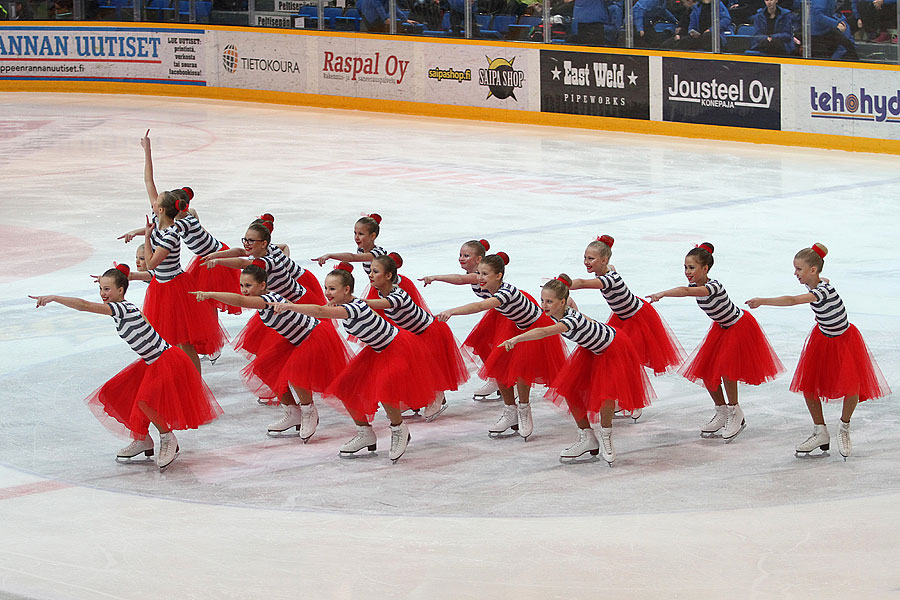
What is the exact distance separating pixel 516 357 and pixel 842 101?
11.2 metres

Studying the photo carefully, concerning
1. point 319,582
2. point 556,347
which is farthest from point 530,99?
point 319,582

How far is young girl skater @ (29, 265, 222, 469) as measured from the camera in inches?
246

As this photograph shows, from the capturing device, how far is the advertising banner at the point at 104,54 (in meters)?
24.7

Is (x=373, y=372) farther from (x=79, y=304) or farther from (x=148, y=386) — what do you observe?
(x=79, y=304)

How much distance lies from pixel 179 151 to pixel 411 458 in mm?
12483

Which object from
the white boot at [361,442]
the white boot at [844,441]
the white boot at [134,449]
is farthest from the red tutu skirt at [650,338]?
the white boot at [134,449]

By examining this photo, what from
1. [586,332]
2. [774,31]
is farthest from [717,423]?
[774,31]

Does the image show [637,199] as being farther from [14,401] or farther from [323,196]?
[14,401]

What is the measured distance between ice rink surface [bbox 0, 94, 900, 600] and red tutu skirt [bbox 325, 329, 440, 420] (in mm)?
302

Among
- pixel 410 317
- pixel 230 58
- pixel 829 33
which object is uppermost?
pixel 230 58

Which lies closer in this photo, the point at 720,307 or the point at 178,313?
the point at 720,307

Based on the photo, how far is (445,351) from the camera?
7203mm

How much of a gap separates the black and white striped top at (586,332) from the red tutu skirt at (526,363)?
1.36ft

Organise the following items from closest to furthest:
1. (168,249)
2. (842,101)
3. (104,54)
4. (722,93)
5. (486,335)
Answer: (486,335) < (168,249) < (842,101) < (722,93) < (104,54)
